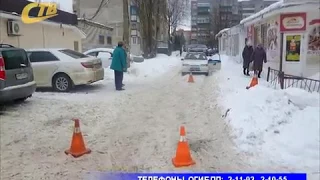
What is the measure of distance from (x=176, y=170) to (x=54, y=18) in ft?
53.2

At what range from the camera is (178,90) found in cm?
1329

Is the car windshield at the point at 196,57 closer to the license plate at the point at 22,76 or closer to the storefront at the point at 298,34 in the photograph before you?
the storefront at the point at 298,34

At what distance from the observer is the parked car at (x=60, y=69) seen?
12.5 metres

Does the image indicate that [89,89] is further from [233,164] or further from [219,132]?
[233,164]

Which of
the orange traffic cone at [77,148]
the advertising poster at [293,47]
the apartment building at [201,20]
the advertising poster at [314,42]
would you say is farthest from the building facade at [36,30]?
the apartment building at [201,20]

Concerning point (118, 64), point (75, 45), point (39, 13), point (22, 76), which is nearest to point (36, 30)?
point (39, 13)

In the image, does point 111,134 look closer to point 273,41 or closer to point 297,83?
point 297,83

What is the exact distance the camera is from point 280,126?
6574mm

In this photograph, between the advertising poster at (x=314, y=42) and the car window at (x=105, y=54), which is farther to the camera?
the car window at (x=105, y=54)

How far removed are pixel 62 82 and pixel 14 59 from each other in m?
3.49

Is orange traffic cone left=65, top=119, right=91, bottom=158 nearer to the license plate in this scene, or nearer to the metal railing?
the license plate

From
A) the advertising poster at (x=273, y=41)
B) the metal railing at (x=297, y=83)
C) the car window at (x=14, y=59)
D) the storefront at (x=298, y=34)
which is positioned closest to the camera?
the car window at (x=14, y=59)

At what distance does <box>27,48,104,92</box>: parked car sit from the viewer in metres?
12.5

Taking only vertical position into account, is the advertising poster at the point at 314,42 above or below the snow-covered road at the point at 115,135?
above
